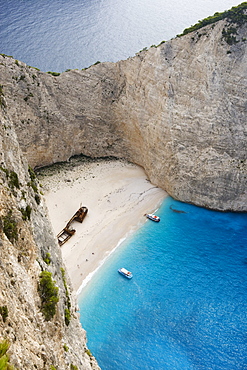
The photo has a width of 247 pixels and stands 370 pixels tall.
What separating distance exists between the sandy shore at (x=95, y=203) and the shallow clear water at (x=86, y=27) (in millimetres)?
18253

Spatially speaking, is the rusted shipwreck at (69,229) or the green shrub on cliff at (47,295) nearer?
the green shrub on cliff at (47,295)

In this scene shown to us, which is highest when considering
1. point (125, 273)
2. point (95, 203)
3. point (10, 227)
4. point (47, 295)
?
point (10, 227)

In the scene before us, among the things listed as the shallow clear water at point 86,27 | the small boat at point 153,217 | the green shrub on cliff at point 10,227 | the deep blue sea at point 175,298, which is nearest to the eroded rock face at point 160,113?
the deep blue sea at point 175,298

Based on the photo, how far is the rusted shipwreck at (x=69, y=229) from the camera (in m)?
30.3

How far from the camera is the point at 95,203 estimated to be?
3466 cm

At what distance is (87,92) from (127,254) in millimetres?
20427

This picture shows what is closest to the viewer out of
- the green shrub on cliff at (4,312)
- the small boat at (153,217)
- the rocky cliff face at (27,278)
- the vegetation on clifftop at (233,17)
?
the green shrub on cliff at (4,312)

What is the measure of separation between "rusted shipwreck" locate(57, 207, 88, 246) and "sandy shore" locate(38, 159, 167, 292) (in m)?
0.42

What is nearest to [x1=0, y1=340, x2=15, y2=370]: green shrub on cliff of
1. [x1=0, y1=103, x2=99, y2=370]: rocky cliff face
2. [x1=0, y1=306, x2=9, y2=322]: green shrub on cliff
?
[x1=0, y1=103, x2=99, y2=370]: rocky cliff face

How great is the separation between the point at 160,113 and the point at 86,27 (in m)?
31.8

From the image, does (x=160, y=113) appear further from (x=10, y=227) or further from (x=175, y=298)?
(x=10, y=227)

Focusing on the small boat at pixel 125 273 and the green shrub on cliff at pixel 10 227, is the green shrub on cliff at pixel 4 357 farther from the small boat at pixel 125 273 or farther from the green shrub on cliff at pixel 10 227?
the small boat at pixel 125 273

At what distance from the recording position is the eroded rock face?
1282 inches

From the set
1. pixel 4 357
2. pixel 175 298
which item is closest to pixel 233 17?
pixel 175 298
